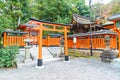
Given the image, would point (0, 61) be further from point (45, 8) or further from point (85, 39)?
point (45, 8)

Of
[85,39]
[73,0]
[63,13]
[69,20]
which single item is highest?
[73,0]

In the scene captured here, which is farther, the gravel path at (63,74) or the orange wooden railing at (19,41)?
the orange wooden railing at (19,41)

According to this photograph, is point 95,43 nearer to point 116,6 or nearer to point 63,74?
point 116,6

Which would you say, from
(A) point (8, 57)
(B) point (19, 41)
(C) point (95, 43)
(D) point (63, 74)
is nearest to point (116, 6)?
(C) point (95, 43)

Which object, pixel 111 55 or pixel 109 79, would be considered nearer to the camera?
pixel 109 79

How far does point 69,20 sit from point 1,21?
531 inches

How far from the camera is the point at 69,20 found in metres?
22.3

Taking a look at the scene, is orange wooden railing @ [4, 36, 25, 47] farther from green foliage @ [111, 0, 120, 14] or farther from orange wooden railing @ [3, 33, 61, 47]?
green foliage @ [111, 0, 120, 14]

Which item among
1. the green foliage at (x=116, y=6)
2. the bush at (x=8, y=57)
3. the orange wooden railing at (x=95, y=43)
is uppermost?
the green foliage at (x=116, y=6)

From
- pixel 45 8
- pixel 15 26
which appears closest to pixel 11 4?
pixel 15 26

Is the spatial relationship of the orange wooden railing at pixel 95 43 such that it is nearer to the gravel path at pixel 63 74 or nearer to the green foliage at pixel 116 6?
the gravel path at pixel 63 74

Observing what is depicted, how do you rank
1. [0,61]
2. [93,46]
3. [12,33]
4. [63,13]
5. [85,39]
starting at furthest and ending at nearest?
[63,13] → [85,39] → [93,46] → [12,33] → [0,61]

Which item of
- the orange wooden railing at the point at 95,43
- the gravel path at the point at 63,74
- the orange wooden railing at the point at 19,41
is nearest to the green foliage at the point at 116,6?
the orange wooden railing at the point at 95,43

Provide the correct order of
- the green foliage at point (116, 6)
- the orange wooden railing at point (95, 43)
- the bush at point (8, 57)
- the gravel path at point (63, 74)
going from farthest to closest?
the green foliage at point (116, 6)
the orange wooden railing at point (95, 43)
the bush at point (8, 57)
the gravel path at point (63, 74)
